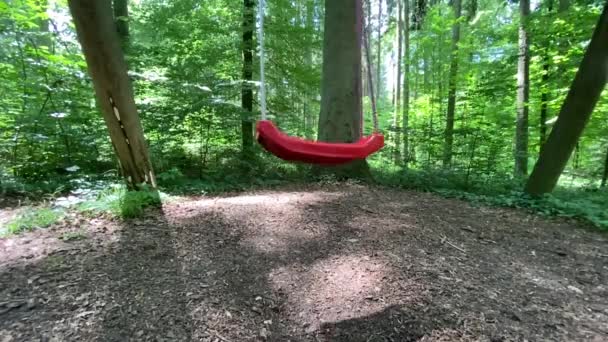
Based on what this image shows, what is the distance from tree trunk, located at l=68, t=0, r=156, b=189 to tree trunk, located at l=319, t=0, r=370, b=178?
253 centimetres

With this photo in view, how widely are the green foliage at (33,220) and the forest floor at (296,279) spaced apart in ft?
0.55

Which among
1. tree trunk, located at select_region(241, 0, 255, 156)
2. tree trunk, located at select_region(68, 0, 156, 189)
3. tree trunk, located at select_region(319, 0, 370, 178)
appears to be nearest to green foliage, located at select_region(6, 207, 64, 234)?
tree trunk, located at select_region(68, 0, 156, 189)

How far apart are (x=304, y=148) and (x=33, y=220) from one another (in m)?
2.44

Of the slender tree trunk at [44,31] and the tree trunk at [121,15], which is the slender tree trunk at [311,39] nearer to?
the tree trunk at [121,15]

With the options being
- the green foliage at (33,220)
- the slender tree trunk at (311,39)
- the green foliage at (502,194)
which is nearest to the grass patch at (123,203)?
the green foliage at (33,220)

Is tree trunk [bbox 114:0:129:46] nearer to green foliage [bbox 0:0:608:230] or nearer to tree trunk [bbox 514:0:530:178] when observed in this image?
green foliage [bbox 0:0:608:230]

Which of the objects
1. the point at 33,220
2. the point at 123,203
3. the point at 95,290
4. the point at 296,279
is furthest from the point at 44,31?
the point at 296,279

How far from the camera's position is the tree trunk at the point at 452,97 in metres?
5.99

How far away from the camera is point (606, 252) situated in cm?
303

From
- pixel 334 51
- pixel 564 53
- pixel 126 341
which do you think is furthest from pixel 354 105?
pixel 564 53

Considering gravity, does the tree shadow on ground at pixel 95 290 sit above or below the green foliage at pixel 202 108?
below

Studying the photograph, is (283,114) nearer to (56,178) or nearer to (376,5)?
(56,178)

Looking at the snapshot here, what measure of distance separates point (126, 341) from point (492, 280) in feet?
7.39

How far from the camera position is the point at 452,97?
7.70 meters
